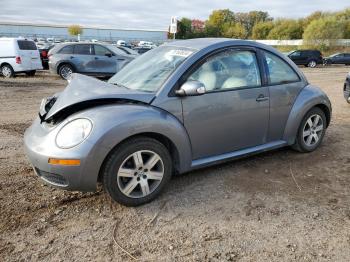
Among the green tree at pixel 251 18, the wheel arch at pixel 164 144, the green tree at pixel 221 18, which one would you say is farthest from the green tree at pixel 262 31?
the wheel arch at pixel 164 144

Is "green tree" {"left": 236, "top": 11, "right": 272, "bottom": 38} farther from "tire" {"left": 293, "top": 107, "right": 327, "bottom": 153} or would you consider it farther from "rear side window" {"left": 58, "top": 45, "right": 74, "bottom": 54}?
"tire" {"left": 293, "top": 107, "right": 327, "bottom": 153}

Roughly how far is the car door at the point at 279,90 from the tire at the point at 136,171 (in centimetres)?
162

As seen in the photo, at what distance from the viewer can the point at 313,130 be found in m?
5.24

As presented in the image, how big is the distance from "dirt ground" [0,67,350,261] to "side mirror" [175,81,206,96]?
42.3 inches

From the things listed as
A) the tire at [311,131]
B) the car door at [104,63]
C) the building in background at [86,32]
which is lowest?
the building in background at [86,32]

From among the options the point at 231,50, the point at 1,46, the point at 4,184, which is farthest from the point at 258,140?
the point at 1,46

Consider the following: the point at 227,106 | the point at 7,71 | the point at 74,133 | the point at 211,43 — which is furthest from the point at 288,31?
the point at 74,133

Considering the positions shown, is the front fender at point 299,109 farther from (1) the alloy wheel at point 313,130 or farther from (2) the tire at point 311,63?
(2) the tire at point 311,63

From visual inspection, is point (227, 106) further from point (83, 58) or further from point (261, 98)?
point (83, 58)

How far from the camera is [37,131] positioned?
368 cm

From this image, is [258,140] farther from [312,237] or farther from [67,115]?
[67,115]

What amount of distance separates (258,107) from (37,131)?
2.50 meters

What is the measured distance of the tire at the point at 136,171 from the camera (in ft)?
11.3

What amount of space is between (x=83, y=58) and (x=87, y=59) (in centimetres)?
19
